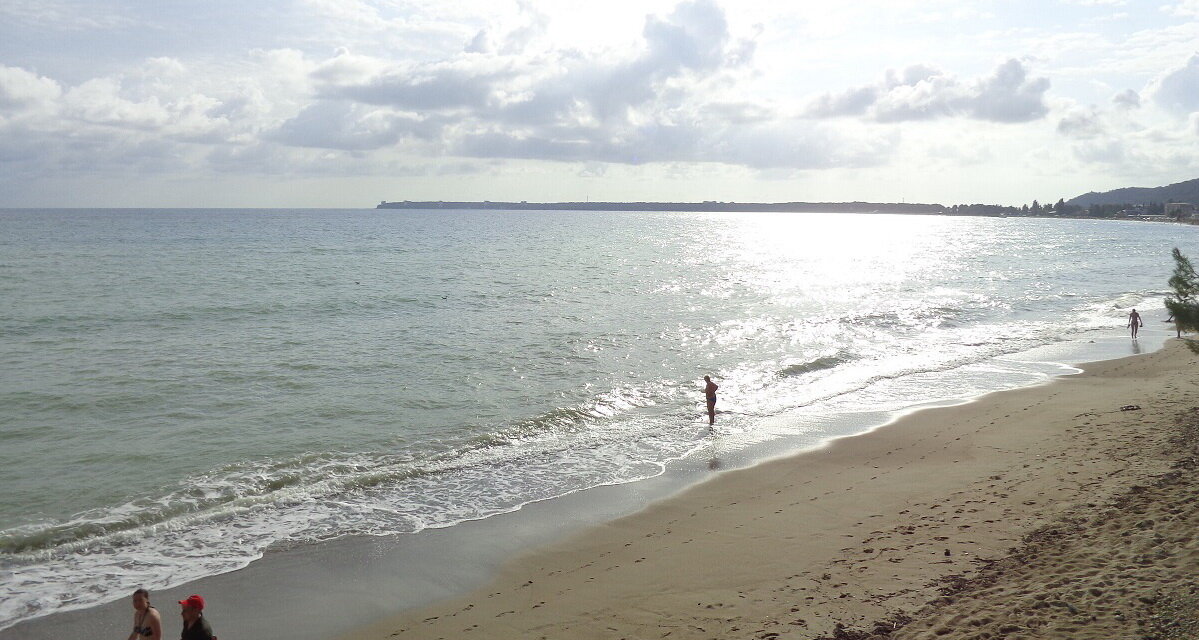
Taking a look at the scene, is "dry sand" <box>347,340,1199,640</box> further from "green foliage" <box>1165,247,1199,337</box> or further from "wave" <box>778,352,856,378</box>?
"wave" <box>778,352,856,378</box>

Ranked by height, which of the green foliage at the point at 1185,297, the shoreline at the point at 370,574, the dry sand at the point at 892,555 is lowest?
the shoreline at the point at 370,574

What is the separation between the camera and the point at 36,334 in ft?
89.5

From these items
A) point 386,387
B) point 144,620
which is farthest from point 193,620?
point 386,387

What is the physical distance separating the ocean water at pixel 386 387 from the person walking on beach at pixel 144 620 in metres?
2.88

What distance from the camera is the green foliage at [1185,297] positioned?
1516 centimetres

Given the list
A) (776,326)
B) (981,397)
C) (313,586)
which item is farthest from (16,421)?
(776,326)

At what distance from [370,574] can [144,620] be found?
10.5 feet

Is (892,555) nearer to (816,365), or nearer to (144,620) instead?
(144,620)

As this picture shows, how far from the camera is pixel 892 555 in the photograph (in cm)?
972

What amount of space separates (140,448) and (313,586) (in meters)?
7.98

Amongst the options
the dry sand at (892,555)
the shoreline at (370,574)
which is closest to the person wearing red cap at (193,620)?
the shoreline at (370,574)

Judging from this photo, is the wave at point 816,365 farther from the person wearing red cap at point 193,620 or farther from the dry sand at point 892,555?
the person wearing red cap at point 193,620

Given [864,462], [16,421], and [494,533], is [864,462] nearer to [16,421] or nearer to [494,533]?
[494,533]

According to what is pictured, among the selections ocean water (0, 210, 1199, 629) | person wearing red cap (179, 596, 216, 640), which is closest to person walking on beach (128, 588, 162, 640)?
person wearing red cap (179, 596, 216, 640)
